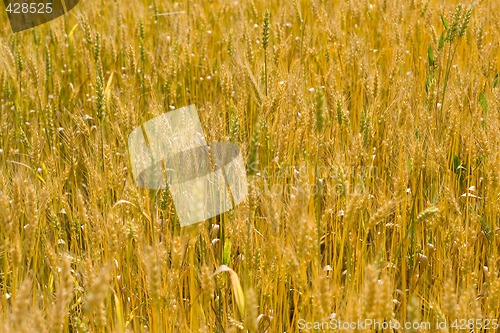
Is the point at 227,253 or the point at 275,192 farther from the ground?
the point at 275,192

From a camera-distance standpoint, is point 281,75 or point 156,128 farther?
point 281,75

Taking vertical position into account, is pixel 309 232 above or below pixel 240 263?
above

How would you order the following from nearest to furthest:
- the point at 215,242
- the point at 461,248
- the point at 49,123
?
the point at 461,248 → the point at 215,242 → the point at 49,123

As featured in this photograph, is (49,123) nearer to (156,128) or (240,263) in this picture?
(156,128)

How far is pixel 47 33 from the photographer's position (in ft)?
11.1

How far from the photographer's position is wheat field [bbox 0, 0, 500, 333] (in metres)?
1.25

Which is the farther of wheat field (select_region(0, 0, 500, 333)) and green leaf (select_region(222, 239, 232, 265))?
green leaf (select_region(222, 239, 232, 265))

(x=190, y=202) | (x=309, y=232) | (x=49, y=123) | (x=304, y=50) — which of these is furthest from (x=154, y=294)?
(x=304, y=50)

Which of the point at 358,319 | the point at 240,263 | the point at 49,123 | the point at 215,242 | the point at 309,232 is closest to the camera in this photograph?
the point at 358,319

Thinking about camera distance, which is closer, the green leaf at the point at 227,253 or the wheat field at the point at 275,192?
the wheat field at the point at 275,192

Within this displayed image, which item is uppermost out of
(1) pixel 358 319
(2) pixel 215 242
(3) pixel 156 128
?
(3) pixel 156 128

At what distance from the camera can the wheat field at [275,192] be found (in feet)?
4.09

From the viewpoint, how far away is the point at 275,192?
4.41 ft

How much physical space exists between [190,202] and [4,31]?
2.13 m
